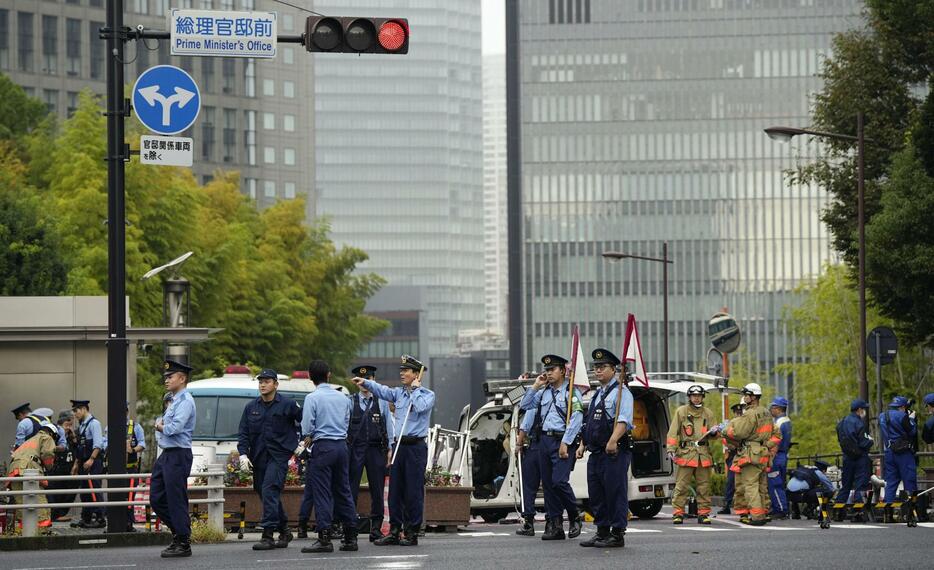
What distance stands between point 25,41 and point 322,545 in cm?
9596

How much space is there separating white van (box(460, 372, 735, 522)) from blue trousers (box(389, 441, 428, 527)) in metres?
5.94

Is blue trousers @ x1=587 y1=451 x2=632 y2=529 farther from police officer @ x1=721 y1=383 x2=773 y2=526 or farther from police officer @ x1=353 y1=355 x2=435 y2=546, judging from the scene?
Result: police officer @ x1=721 y1=383 x2=773 y2=526

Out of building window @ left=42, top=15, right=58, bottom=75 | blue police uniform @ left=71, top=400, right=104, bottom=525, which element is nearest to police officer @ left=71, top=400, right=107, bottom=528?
blue police uniform @ left=71, top=400, right=104, bottom=525

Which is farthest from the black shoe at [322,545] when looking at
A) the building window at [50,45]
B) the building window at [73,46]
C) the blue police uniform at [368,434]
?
the building window at [73,46]

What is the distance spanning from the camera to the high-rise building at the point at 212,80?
348ft

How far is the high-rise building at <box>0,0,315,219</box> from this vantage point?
106 meters

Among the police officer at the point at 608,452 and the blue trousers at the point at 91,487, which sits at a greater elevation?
the police officer at the point at 608,452

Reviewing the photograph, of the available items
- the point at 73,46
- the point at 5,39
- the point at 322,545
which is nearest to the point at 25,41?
the point at 5,39

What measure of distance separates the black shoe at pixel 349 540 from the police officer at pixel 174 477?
58.2 inches

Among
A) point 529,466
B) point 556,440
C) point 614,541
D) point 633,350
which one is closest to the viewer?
point 614,541

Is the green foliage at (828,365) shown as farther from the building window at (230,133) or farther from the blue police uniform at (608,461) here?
the building window at (230,133)

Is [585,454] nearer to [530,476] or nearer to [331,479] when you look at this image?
[530,476]

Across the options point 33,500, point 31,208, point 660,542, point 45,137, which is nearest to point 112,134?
point 33,500

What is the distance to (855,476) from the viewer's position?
21766 millimetres
